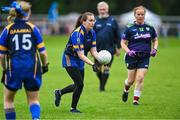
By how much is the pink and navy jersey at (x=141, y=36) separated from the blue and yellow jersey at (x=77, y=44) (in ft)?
4.92

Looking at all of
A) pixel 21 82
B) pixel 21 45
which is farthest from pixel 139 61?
pixel 21 45

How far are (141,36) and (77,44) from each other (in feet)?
7.18

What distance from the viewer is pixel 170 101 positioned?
14.9 m

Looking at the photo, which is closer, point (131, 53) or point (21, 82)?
point (21, 82)

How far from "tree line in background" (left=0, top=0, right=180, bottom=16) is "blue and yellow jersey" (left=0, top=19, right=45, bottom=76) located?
158 feet

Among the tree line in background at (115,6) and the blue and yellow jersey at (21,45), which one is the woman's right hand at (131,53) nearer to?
the blue and yellow jersey at (21,45)

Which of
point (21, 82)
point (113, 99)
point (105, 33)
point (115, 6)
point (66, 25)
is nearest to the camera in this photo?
point (21, 82)

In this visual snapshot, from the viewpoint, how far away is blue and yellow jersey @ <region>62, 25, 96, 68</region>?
12453mm

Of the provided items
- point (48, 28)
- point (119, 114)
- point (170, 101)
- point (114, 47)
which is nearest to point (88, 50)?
point (119, 114)

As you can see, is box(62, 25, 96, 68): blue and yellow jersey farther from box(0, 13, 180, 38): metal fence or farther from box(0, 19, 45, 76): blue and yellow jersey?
box(0, 13, 180, 38): metal fence

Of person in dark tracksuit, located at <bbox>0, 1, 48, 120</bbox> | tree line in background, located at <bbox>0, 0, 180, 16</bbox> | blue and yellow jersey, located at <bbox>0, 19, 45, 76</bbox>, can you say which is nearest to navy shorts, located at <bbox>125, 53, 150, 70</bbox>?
person in dark tracksuit, located at <bbox>0, 1, 48, 120</bbox>

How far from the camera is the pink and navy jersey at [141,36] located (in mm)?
14125

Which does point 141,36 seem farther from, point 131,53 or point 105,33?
point 105,33

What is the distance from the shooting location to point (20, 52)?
32.8 ft
